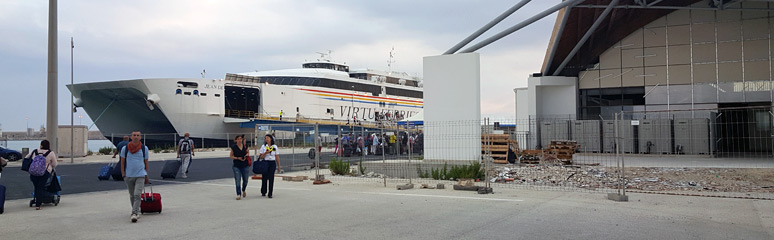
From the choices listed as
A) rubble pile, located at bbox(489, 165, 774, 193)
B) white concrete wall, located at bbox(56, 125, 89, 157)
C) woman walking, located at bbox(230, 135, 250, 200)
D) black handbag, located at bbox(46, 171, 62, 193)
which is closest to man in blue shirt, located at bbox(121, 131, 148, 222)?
black handbag, located at bbox(46, 171, 62, 193)

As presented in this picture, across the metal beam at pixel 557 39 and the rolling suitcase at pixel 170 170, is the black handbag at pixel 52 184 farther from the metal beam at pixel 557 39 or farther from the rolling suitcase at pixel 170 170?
the metal beam at pixel 557 39

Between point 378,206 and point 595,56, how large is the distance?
78.0 feet

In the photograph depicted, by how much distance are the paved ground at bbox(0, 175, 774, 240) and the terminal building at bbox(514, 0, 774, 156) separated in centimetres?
1469

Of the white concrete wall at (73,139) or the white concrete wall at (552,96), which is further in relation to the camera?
the white concrete wall at (73,139)

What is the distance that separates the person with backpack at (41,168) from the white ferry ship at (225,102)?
1144 inches

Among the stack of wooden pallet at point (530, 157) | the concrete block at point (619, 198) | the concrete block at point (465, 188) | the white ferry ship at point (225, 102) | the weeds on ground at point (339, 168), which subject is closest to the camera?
the concrete block at point (619, 198)

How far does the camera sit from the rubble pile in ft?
41.7

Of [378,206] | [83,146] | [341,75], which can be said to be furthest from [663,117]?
[341,75]

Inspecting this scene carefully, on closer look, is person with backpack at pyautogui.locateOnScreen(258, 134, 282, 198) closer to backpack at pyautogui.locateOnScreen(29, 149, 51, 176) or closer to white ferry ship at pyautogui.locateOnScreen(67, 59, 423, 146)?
backpack at pyautogui.locateOnScreen(29, 149, 51, 176)

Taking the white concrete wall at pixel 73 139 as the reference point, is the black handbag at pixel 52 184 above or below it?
below

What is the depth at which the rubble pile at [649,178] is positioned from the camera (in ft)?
41.7

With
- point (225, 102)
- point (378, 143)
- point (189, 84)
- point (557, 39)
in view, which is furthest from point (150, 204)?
point (225, 102)

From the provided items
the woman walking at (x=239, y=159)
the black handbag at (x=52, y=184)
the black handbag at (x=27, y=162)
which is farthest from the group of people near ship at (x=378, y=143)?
the black handbag at (x=27, y=162)

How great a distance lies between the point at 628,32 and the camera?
29172 mm
